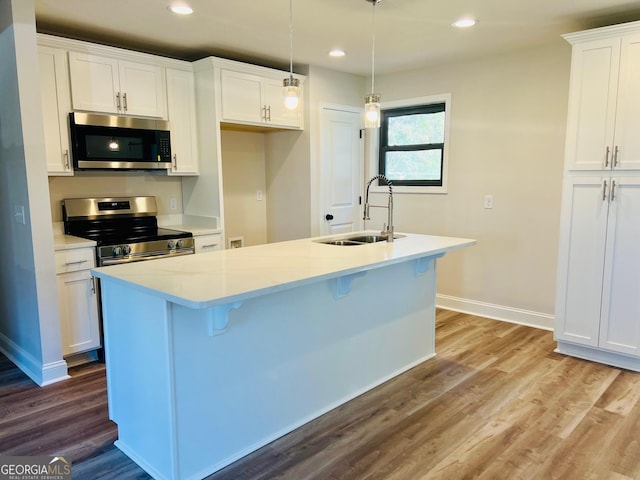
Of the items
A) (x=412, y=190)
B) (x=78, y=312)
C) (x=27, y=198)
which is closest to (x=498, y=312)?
(x=412, y=190)

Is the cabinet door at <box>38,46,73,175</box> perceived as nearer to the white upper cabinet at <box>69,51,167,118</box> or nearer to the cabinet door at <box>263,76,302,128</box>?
the white upper cabinet at <box>69,51,167,118</box>

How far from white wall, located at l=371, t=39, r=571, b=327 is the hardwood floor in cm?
97

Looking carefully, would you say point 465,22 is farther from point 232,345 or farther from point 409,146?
point 232,345

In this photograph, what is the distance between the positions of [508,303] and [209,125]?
122 inches

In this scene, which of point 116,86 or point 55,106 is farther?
point 116,86

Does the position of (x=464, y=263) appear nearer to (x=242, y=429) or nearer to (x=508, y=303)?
(x=508, y=303)

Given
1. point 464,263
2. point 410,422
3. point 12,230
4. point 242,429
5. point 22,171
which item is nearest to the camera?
point 242,429

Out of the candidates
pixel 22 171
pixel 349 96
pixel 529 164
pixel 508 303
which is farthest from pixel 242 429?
pixel 349 96

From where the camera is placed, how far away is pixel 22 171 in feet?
9.39

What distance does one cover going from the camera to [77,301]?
317 centimetres

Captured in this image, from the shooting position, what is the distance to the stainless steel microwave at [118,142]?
3299 mm

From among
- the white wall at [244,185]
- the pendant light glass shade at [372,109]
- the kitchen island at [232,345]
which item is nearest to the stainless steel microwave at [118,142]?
the white wall at [244,185]

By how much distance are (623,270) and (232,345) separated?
2.66 metres
